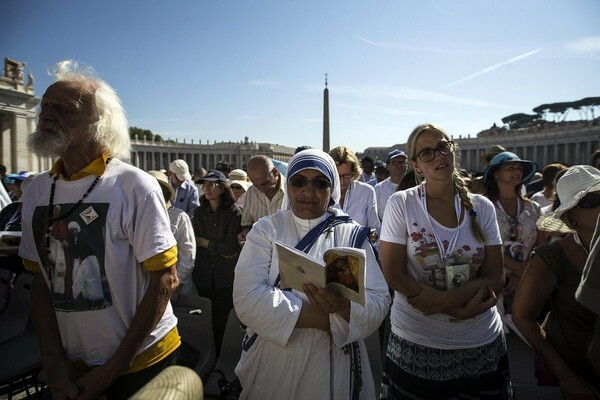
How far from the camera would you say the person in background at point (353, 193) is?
4.42 metres

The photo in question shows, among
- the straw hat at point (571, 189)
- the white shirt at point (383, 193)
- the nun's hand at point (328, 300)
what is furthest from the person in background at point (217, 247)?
the straw hat at point (571, 189)

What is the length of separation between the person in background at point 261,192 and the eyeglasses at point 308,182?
2.18 meters

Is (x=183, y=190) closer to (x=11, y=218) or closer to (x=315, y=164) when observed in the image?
(x=11, y=218)

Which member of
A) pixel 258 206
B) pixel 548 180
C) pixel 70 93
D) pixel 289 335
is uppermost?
pixel 70 93

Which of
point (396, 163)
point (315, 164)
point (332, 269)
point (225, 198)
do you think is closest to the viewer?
point (332, 269)

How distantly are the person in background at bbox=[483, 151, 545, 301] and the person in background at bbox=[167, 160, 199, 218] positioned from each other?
4.92 metres

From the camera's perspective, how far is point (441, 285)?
218 centimetres

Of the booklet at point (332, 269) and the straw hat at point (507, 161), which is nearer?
the booklet at point (332, 269)

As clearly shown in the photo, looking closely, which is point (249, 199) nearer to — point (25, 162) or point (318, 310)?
point (318, 310)

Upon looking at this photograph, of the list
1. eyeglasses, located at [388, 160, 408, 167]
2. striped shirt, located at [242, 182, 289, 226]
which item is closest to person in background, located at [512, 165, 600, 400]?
striped shirt, located at [242, 182, 289, 226]

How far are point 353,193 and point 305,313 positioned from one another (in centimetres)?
288

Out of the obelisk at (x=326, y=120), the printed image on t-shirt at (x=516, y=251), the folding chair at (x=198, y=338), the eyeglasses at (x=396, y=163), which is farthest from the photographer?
the obelisk at (x=326, y=120)

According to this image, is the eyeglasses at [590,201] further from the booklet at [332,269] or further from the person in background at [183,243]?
the person in background at [183,243]

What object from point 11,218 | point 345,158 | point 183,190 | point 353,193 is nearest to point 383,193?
point 353,193
